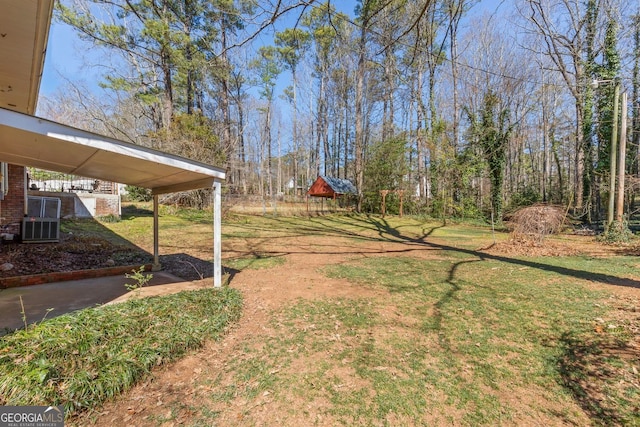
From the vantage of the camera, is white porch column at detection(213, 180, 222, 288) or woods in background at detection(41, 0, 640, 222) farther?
woods in background at detection(41, 0, 640, 222)

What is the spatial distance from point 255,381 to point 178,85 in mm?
21602

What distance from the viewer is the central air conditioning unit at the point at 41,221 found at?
739cm

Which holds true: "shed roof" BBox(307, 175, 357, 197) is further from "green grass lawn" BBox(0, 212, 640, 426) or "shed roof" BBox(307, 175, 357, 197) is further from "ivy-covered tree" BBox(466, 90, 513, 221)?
"green grass lawn" BBox(0, 212, 640, 426)

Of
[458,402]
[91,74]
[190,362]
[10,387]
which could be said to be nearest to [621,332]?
[458,402]

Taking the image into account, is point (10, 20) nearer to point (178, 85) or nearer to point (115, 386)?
point (115, 386)

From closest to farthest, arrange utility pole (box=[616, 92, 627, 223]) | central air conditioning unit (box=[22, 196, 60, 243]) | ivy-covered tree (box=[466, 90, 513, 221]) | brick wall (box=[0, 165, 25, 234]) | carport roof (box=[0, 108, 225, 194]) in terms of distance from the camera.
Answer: carport roof (box=[0, 108, 225, 194])
brick wall (box=[0, 165, 25, 234])
central air conditioning unit (box=[22, 196, 60, 243])
utility pole (box=[616, 92, 627, 223])
ivy-covered tree (box=[466, 90, 513, 221])

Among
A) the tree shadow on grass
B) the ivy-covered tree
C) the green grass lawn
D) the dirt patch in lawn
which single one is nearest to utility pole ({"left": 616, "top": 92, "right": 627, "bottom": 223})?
the green grass lawn

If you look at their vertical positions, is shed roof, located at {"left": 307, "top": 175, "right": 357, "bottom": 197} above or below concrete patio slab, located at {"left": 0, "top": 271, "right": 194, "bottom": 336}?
above

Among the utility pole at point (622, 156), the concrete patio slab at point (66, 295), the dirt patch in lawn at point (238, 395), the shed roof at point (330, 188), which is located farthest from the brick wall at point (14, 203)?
the utility pole at point (622, 156)

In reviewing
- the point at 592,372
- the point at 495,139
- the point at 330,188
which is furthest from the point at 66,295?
the point at 495,139

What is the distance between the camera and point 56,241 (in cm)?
773

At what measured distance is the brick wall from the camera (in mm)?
7161

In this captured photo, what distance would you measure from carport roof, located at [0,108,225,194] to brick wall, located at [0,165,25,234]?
12.7 feet

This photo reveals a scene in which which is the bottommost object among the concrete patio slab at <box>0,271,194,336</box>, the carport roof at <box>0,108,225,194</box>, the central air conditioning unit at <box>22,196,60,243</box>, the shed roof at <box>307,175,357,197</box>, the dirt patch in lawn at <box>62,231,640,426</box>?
the dirt patch in lawn at <box>62,231,640,426</box>
